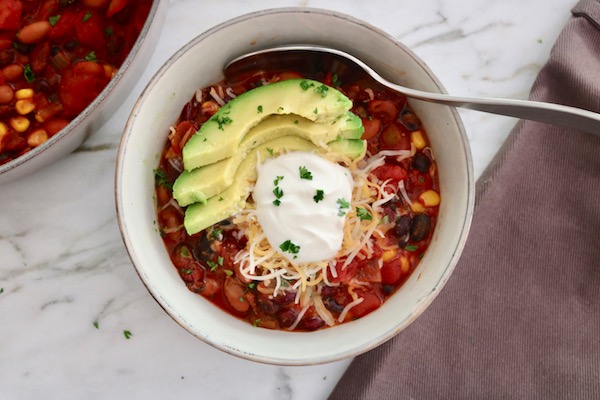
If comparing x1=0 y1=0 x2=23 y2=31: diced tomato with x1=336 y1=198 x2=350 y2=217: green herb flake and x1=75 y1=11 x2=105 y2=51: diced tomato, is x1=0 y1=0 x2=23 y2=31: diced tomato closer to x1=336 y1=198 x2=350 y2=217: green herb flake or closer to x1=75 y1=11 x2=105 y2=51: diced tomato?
x1=75 y1=11 x2=105 y2=51: diced tomato

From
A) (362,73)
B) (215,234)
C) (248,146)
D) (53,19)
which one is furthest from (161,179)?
(362,73)

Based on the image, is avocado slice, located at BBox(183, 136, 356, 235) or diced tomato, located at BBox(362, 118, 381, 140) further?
diced tomato, located at BBox(362, 118, 381, 140)

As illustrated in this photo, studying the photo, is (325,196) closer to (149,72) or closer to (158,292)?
(158,292)

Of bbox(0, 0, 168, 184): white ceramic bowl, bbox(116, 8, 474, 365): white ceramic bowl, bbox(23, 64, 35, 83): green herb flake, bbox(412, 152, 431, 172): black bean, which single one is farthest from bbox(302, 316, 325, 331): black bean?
bbox(23, 64, 35, 83): green herb flake

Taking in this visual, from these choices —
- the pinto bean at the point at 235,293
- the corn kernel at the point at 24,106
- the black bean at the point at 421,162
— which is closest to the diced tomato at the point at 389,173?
the black bean at the point at 421,162

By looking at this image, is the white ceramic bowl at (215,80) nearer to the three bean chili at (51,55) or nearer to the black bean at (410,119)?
the black bean at (410,119)

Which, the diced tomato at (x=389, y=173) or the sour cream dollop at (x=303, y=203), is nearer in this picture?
the sour cream dollop at (x=303, y=203)

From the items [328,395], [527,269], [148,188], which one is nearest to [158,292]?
[148,188]
